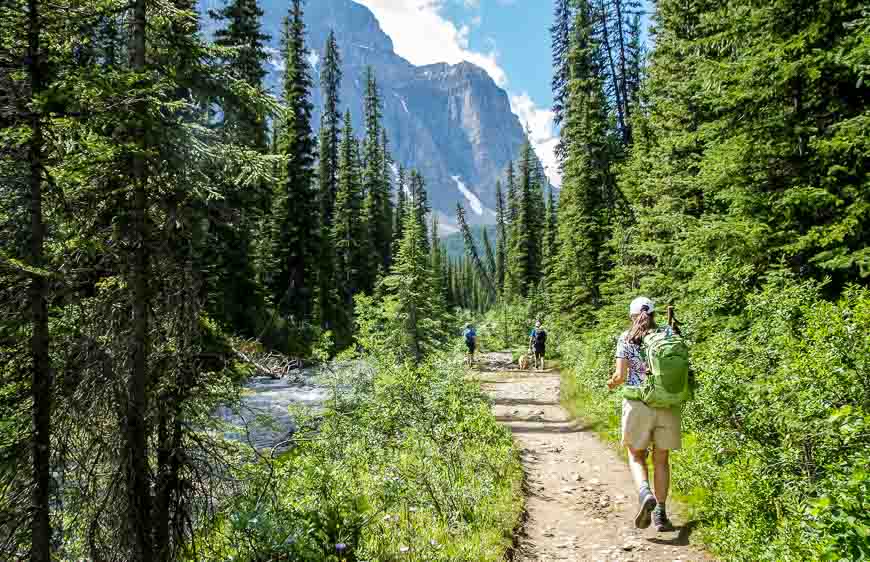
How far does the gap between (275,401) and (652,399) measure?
477 inches

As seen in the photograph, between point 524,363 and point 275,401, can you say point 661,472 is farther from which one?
point 524,363

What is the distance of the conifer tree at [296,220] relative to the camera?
28.8 meters

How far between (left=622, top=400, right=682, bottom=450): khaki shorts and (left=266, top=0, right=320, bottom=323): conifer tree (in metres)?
24.5

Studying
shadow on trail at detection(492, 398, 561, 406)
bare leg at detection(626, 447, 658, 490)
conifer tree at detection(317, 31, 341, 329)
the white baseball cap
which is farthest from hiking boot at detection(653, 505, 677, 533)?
conifer tree at detection(317, 31, 341, 329)

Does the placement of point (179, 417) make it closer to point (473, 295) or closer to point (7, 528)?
point (7, 528)

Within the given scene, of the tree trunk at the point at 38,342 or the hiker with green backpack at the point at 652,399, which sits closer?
the tree trunk at the point at 38,342

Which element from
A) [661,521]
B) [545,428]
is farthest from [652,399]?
[545,428]

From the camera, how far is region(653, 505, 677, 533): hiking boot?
5.32 meters

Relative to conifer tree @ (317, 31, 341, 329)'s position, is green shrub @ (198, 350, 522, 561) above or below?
below

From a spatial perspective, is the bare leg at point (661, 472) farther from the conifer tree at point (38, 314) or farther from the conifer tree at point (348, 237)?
the conifer tree at point (348, 237)

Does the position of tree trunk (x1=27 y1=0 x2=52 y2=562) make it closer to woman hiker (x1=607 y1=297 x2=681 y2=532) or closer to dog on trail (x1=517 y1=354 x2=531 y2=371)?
woman hiker (x1=607 y1=297 x2=681 y2=532)

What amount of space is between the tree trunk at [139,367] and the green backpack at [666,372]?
180 inches

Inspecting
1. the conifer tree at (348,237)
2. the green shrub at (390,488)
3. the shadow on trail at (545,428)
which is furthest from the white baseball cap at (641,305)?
the conifer tree at (348,237)

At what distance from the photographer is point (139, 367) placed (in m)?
4.21
